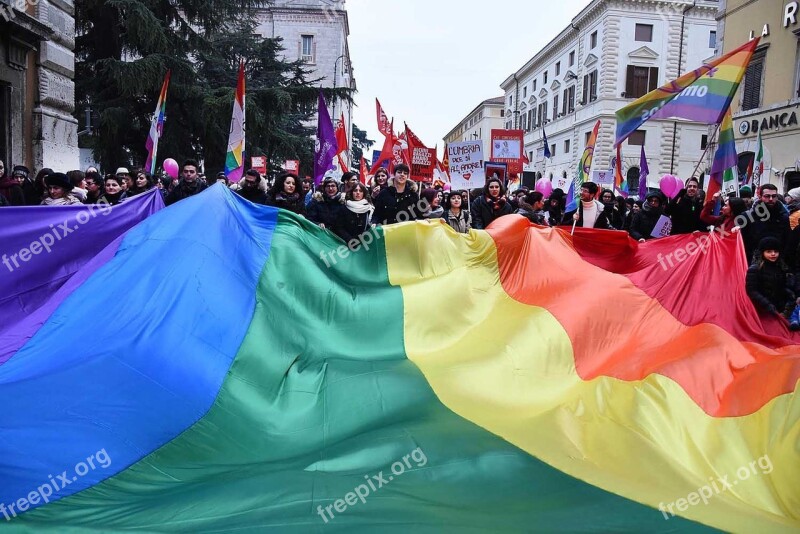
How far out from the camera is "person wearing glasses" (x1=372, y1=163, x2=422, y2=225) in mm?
7730

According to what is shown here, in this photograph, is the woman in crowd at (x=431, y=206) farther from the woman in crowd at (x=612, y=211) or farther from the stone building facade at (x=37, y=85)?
the stone building facade at (x=37, y=85)

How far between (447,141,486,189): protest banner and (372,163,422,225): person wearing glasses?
1.69 meters

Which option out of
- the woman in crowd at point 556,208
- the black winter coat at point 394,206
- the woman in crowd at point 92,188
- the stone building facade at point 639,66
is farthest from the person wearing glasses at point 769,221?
the stone building facade at point 639,66

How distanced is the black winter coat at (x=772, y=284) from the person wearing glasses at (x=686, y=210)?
2.54 metres

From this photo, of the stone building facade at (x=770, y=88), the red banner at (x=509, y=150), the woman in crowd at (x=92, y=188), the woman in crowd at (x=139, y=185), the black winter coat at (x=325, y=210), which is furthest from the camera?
the stone building facade at (x=770, y=88)

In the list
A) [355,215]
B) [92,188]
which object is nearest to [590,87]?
[355,215]

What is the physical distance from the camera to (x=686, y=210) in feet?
30.5

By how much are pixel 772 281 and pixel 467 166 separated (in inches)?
167

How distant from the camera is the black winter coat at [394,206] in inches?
305

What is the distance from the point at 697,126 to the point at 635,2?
31.5ft

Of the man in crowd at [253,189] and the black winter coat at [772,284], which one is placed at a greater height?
the man in crowd at [253,189]

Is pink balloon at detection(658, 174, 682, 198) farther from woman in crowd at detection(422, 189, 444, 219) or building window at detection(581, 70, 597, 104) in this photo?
building window at detection(581, 70, 597, 104)

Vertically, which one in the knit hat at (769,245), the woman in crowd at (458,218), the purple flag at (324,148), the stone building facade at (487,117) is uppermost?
the stone building facade at (487,117)

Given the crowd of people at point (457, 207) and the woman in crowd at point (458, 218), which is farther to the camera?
the woman in crowd at point (458, 218)
